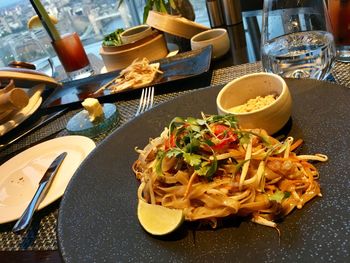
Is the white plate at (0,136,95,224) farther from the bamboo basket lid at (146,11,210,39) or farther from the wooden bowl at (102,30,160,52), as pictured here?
the bamboo basket lid at (146,11,210,39)

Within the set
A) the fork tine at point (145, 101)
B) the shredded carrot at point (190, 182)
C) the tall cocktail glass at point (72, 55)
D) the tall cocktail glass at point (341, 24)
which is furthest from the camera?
the tall cocktail glass at point (72, 55)

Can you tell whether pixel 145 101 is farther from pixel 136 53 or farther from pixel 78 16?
pixel 78 16

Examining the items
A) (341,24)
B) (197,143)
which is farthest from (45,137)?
(341,24)

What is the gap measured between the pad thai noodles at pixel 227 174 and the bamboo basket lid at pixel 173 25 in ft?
3.97

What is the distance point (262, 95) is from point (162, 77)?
27.5 inches

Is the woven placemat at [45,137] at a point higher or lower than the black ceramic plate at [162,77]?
lower

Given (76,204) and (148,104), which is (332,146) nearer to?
(76,204)

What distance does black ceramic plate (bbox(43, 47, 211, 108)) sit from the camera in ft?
5.07

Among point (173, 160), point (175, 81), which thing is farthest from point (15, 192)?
point (175, 81)

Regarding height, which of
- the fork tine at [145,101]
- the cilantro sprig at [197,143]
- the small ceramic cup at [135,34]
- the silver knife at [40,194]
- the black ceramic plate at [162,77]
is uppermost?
the cilantro sprig at [197,143]

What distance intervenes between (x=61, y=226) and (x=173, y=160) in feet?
0.94

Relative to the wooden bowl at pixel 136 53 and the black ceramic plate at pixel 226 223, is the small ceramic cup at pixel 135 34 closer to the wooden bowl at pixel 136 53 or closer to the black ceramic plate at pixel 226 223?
the wooden bowl at pixel 136 53

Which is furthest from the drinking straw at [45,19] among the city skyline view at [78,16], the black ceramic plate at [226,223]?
the black ceramic plate at [226,223]

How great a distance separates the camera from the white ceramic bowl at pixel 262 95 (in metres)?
0.86
